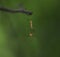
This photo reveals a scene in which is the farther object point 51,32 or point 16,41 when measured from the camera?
point 16,41

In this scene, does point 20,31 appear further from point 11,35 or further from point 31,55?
point 31,55

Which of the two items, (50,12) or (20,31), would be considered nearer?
(50,12)

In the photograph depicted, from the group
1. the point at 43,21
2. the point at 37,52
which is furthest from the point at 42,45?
the point at 43,21

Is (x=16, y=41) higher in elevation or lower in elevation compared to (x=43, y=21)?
lower

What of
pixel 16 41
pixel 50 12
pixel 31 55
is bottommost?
pixel 31 55

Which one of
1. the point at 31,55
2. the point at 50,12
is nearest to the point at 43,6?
the point at 50,12

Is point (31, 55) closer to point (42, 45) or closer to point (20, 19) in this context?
point (42, 45)
